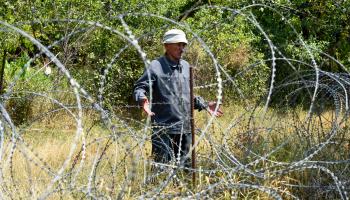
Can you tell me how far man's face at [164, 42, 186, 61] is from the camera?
15.9 ft

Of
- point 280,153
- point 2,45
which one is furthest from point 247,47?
point 280,153

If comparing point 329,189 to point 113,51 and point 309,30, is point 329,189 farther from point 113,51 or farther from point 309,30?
point 309,30

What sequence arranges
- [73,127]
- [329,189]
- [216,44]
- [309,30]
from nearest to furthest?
[329,189] < [73,127] < [216,44] < [309,30]

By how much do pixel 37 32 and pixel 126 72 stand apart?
1.55m

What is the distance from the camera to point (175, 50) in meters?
4.86

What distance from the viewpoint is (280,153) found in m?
5.71

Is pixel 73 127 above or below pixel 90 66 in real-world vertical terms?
below

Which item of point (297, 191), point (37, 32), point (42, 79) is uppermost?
point (37, 32)

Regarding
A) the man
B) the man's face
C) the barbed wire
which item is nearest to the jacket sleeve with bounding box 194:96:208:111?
the man

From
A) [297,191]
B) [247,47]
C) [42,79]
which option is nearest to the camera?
[297,191]

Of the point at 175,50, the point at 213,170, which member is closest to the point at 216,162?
the point at 213,170

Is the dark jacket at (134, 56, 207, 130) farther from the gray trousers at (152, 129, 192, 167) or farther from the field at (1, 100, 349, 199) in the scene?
the field at (1, 100, 349, 199)

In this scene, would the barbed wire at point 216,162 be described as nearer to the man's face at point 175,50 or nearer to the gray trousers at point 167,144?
the gray trousers at point 167,144

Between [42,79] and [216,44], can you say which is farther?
[216,44]
